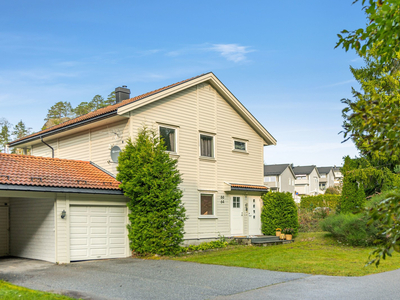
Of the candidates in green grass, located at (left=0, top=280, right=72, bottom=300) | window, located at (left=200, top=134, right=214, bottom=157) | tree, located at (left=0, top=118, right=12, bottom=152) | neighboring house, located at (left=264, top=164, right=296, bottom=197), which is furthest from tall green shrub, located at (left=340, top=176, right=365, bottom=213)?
tree, located at (left=0, top=118, right=12, bottom=152)

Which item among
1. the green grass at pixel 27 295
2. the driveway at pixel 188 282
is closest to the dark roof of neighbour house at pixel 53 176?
the driveway at pixel 188 282

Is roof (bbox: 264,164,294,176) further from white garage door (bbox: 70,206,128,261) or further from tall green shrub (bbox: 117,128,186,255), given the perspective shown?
white garage door (bbox: 70,206,128,261)

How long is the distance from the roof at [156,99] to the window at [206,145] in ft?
8.04

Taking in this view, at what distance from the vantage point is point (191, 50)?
61.9ft

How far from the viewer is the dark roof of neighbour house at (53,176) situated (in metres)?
13.2

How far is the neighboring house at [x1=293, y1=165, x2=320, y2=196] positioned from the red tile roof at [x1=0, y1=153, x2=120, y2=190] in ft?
207

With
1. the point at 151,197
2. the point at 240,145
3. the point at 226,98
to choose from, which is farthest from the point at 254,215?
the point at 151,197

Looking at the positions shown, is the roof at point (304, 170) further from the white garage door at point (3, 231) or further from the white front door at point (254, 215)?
the white garage door at point (3, 231)

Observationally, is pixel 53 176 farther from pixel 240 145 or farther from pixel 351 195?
pixel 351 195

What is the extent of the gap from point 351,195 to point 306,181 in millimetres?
→ 56629

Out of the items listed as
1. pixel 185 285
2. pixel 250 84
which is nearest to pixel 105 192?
pixel 185 285

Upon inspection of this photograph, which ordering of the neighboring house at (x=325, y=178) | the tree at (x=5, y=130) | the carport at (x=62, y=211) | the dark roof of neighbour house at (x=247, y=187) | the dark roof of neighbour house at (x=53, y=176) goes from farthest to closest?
the neighboring house at (x=325, y=178), the tree at (x=5, y=130), the dark roof of neighbour house at (x=247, y=187), the carport at (x=62, y=211), the dark roof of neighbour house at (x=53, y=176)

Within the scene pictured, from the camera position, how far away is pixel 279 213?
21.0 meters

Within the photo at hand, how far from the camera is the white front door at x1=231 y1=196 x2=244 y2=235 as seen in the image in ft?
66.3
